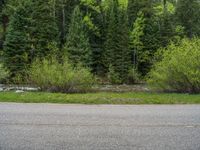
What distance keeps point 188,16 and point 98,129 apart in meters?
50.5

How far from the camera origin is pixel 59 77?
21672 millimetres

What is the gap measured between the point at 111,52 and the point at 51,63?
2480 cm

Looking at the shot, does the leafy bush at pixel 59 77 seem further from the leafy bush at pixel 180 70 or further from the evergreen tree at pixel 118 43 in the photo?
the evergreen tree at pixel 118 43

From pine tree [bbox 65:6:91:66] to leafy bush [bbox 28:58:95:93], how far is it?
2107cm

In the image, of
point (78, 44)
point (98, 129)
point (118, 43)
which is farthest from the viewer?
point (118, 43)

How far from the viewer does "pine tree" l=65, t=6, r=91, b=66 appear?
44625 millimetres

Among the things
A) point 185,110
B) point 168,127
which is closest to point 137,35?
point 185,110

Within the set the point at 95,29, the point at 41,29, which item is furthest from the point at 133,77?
the point at 41,29

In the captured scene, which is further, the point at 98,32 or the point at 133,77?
the point at 98,32

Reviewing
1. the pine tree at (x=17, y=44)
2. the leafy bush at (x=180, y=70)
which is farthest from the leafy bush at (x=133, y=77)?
the leafy bush at (x=180, y=70)

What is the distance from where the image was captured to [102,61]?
49.2 meters

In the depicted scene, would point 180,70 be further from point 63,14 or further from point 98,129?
point 63,14

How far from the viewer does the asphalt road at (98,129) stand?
7.61m

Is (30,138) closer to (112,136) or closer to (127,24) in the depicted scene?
(112,136)
